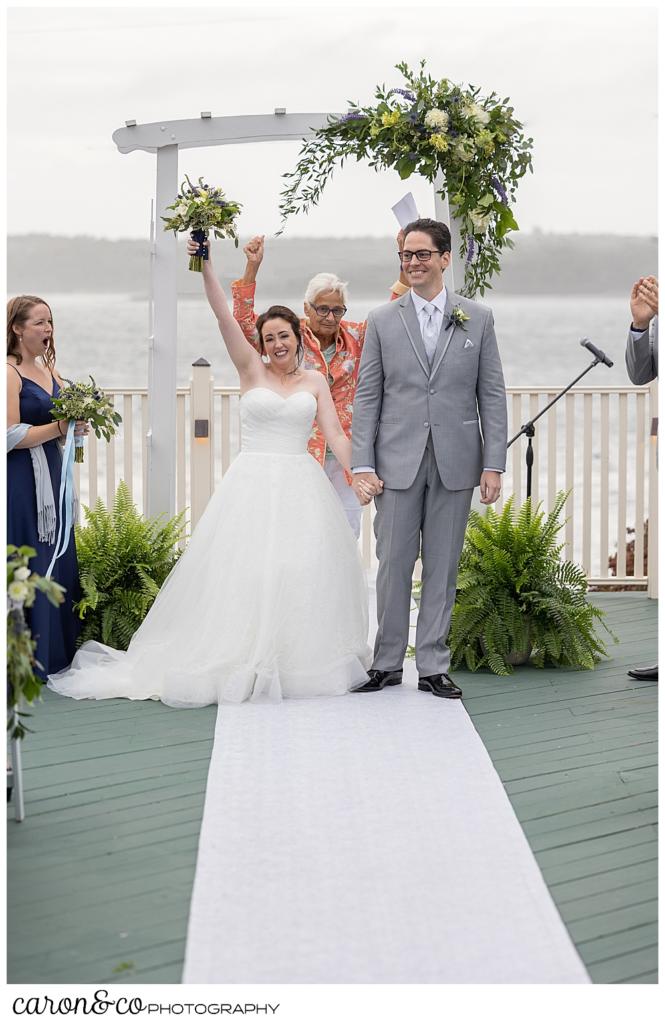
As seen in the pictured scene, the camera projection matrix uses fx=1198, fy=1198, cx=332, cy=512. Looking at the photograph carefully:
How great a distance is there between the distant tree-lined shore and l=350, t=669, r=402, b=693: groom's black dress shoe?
589 inches

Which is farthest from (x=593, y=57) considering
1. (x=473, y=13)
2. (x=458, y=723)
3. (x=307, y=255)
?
(x=458, y=723)

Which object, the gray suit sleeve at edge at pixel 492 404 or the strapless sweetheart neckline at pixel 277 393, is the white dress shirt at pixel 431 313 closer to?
the gray suit sleeve at edge at pixel 492 404

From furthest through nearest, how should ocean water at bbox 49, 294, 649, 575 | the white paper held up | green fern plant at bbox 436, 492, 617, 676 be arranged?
ocean water at bbox 49, 294, 649, 575
the white paper held up
green fern plant at bbox 436, 492, 617, 676

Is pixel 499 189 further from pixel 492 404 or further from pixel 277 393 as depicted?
pixel 277 393

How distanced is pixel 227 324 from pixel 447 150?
1.10 metres

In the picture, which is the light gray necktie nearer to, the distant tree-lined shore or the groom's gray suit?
the groom's gray suit

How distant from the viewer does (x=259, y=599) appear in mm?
4566

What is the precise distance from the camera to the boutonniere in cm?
443

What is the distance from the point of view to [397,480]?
449cm

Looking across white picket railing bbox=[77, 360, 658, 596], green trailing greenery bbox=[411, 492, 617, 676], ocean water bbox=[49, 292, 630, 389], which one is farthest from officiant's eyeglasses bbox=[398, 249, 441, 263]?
ocean water bbox=[49, 292, 630, 389]

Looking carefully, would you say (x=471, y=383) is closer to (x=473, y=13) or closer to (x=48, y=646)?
(x=48, y=646)

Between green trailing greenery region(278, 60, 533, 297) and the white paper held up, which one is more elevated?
green trailing greenery region(278, 60, 533, 297)

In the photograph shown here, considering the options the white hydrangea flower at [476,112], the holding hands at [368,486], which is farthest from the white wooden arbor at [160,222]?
the holding hands at [368,486]

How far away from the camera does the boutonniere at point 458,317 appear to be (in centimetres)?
443
